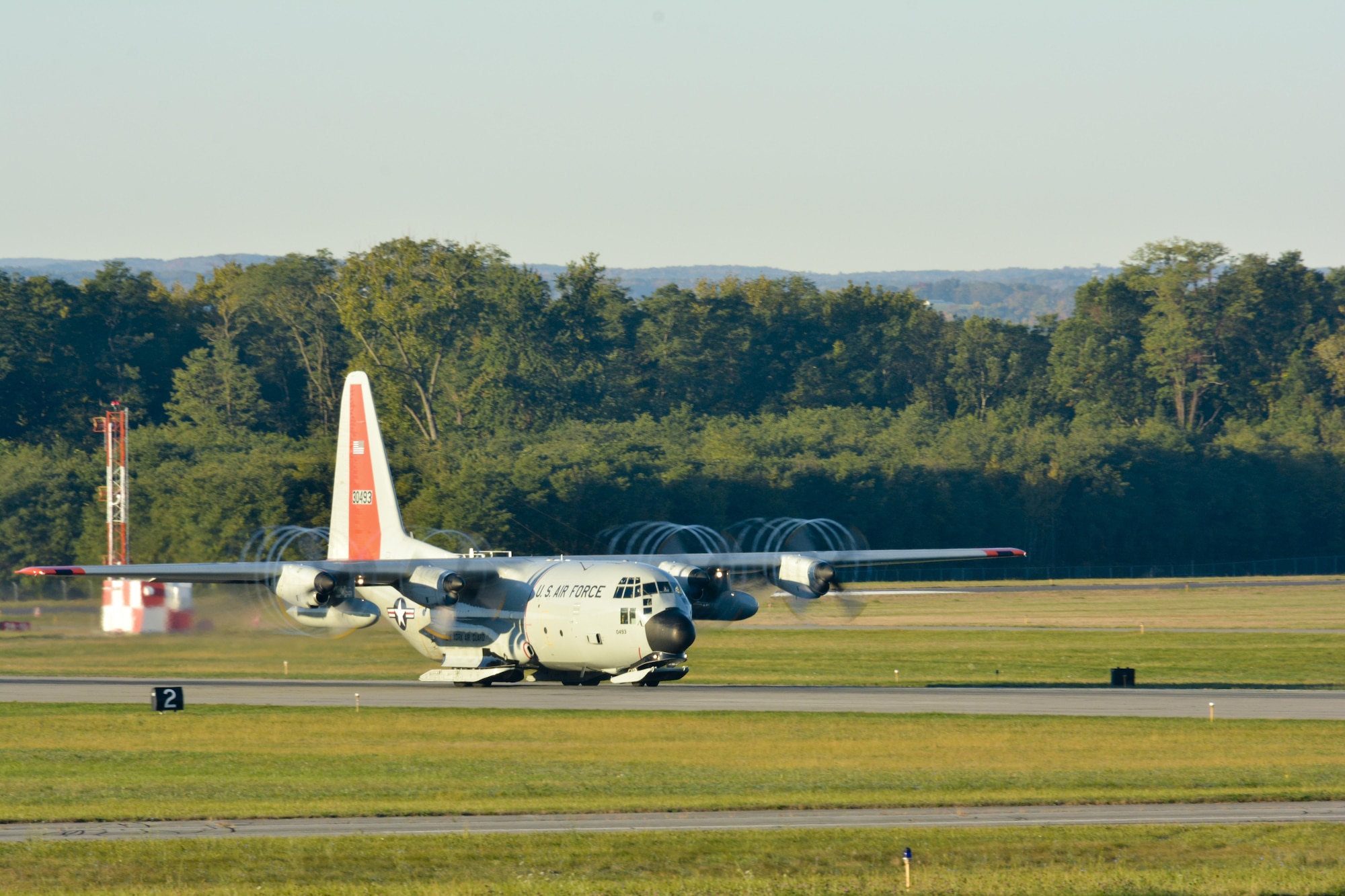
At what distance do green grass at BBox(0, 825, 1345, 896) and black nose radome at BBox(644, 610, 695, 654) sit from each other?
18263mm

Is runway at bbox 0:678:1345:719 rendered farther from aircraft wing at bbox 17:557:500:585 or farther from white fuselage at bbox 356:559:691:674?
aircraft wing at bbox 17:557:500:585

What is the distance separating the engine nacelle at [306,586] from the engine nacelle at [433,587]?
97.7 inches

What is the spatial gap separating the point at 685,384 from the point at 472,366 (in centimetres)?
2305

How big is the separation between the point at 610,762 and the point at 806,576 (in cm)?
1568

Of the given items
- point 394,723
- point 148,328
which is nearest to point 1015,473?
point 148,328

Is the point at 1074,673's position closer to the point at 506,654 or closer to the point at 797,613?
the point at 797,613

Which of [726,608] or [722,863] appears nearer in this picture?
[722,863]

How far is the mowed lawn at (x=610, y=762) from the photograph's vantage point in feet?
85.1

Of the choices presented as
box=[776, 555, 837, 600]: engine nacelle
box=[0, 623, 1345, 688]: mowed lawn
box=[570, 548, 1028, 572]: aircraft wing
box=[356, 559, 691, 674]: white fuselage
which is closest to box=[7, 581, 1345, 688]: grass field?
box=[0, 623, 1345, 688]: mowed lawn

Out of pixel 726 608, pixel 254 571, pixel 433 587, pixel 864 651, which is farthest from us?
pixel 864 651

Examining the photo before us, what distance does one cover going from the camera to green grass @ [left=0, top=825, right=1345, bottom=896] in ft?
62.4

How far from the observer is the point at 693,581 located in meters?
43.9

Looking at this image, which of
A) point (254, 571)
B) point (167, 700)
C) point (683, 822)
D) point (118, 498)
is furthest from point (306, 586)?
point (118, 498)

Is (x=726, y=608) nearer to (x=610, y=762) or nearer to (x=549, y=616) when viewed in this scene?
(x=549, y=616)
